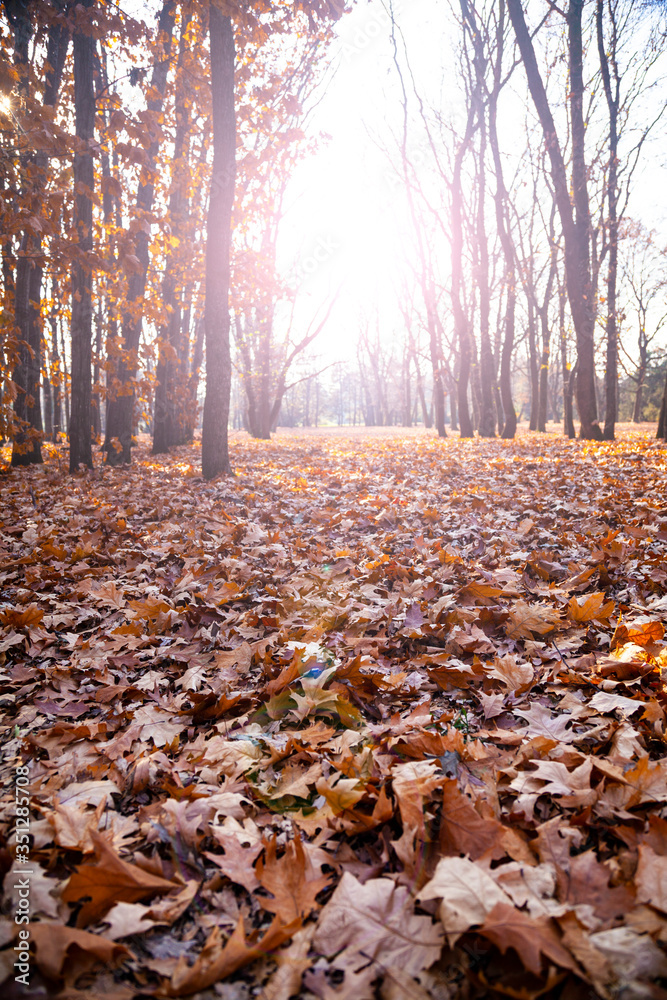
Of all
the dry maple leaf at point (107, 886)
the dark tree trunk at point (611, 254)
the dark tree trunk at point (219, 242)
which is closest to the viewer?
the dry maple leaf at point (107, 886)

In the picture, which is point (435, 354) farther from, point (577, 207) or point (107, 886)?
point (107, 886)

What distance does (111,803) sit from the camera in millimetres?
1479

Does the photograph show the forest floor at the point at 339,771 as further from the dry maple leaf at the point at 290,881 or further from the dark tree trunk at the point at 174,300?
the dark tree trunk at the point at 174,300

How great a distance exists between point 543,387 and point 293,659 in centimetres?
2230

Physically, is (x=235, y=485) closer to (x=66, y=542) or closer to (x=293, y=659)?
(x=66, y=542)

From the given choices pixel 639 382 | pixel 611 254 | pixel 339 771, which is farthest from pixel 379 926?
pixel 639 382

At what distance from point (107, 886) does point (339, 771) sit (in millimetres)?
683

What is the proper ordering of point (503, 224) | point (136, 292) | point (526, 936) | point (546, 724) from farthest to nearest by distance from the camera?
1. point (503, 224)
2. point (136, 292)
3. point (546, 724)
4. point (526, 936)

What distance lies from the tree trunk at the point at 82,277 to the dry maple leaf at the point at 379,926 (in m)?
7.54

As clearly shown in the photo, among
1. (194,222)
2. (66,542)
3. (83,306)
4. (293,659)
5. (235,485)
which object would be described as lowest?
(293,659)

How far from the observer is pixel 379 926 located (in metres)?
1.05

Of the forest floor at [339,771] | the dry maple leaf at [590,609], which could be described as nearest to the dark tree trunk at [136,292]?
the forest floor at [339,771]

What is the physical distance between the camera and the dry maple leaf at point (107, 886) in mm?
1098

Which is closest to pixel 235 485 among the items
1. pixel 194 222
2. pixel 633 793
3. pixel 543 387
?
pixel 633 793
